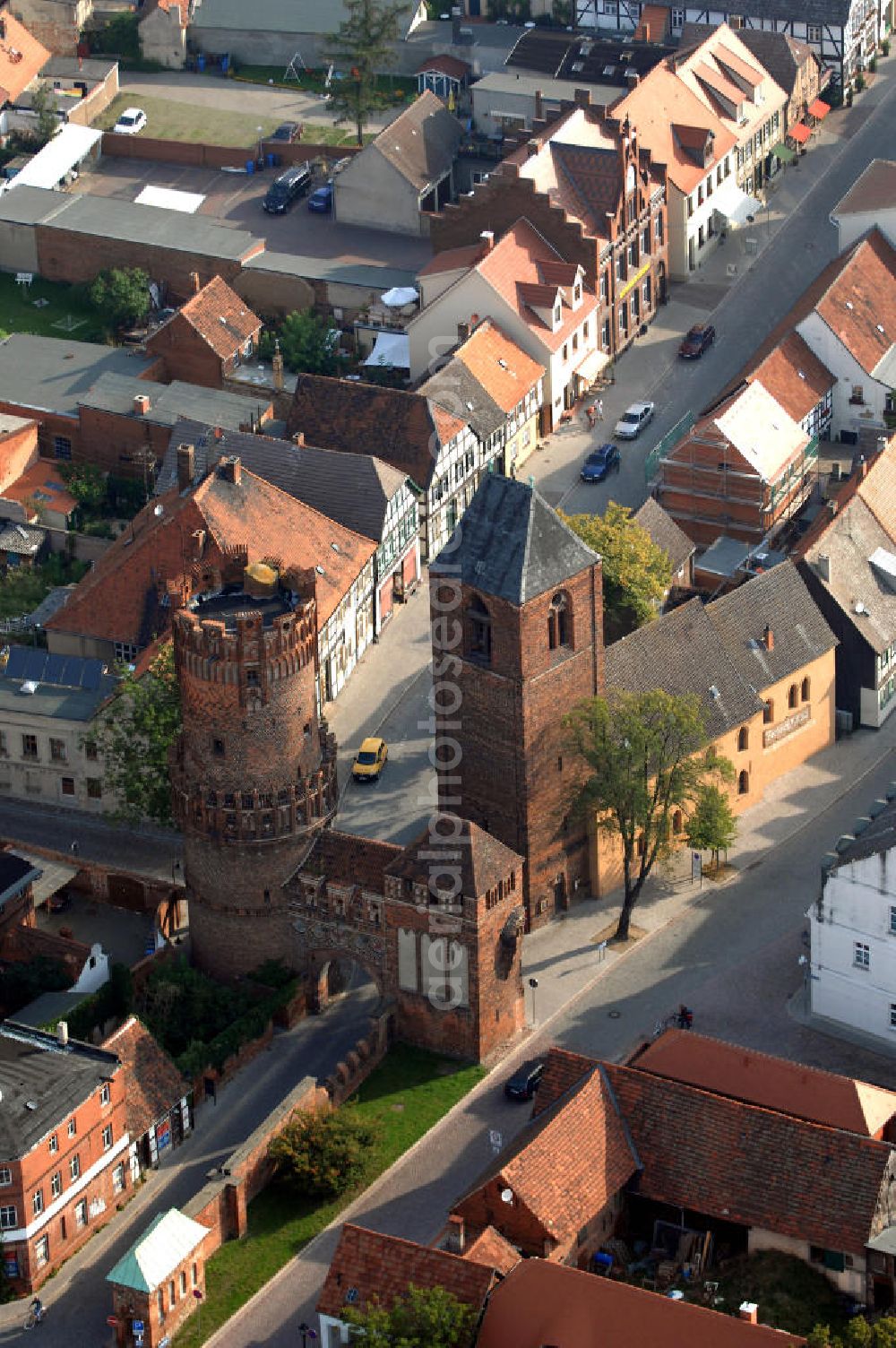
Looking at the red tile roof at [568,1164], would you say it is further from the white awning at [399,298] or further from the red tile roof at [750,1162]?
the white awning at [399,298]

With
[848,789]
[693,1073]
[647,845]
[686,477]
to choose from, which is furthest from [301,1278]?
[686,477]

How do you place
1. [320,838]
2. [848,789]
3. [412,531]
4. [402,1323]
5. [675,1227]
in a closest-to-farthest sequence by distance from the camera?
[402,1323], [675,1227], [320,838], [848,789], [412,531]

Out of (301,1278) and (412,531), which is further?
(412,531)

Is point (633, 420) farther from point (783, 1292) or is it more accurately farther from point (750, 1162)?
point (783, 1292)

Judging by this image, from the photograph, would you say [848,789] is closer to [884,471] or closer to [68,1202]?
[884,471]

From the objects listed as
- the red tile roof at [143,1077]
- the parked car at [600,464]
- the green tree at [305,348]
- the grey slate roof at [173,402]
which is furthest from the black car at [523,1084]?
the green tree at [305,348]
